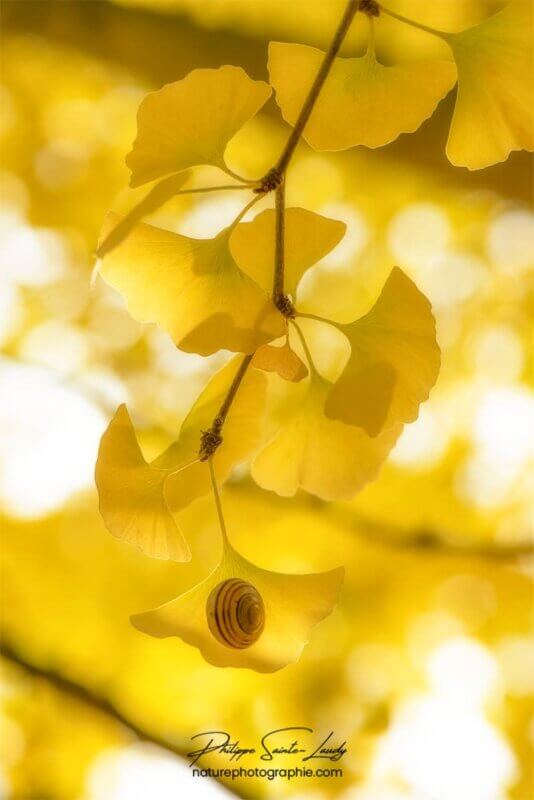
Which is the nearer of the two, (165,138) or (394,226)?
(165,138)

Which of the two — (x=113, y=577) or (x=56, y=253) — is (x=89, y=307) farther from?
(x=113, y=577)

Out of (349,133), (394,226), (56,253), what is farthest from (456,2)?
(349,133)

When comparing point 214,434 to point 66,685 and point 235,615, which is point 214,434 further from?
point 66,685

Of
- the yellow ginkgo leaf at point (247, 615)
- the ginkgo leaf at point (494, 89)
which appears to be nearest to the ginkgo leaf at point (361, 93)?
the ginkgo leaf at point (494, 89)

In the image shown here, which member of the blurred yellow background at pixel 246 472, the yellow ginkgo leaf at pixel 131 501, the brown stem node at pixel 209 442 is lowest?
the yellow ginkgo leaf at pixel 131 501

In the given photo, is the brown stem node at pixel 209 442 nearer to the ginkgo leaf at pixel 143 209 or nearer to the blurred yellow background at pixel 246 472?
the ginkgo leaf at pixel 143 209

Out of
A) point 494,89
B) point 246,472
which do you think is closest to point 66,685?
point 246,472
